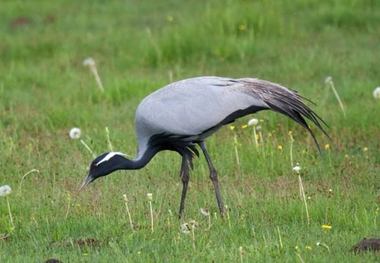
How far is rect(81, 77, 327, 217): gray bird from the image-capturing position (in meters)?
7.13

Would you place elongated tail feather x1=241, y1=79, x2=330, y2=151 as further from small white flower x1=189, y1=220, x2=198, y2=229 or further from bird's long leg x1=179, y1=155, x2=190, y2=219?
small white flower x1=189, y1=220, x2=198, y2=229

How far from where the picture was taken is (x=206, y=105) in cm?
717

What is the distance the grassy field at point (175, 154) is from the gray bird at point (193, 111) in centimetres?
37

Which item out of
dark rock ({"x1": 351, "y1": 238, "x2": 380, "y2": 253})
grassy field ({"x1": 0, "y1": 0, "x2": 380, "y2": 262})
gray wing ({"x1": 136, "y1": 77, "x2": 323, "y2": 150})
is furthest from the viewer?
gray wing ({"x1": 136, "y1": 77, "x2": 323, "y2": 150})

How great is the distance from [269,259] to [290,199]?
1341mm

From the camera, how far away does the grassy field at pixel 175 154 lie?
6.57 meters

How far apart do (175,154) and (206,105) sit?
1.70m

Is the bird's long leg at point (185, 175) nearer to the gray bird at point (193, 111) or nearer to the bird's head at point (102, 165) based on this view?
the gray bird at point (193, 111)

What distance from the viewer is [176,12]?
13.6 meters

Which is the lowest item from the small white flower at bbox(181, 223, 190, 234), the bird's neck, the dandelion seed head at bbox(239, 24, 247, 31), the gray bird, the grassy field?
the grassy field

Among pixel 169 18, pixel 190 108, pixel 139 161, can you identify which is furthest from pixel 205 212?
pixel 169 18

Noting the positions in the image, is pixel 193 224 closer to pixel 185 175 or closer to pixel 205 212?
pixel 205 212

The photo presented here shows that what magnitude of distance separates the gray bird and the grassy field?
0.37m

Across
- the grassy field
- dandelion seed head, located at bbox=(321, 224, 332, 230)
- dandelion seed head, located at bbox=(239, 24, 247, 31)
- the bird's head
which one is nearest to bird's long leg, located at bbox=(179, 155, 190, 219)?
the grassy field
